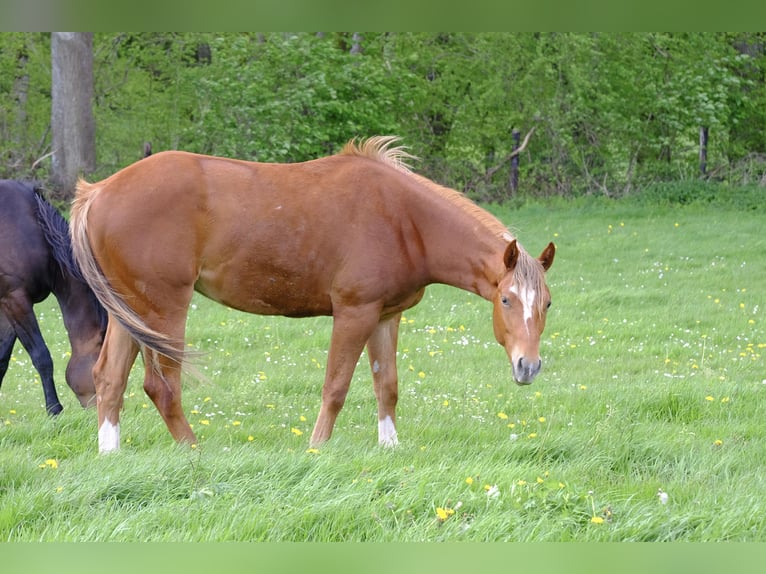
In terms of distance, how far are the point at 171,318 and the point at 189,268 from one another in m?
0.35

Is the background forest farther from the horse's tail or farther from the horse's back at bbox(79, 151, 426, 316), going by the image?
the horse's tail

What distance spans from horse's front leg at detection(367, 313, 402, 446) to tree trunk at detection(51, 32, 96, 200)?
12.6 metres

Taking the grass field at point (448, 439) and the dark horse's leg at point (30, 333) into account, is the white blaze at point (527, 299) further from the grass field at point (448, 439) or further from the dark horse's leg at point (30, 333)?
the dark horse's leg at point (30, 333)

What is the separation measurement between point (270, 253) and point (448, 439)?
1.70 meters

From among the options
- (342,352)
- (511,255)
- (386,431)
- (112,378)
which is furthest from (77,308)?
(511,255)

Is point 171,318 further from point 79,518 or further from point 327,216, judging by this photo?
point 79,518

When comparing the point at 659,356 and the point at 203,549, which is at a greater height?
the point at 203,549

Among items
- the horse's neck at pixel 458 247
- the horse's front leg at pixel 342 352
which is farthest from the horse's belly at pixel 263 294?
the horse's neck at pixel 458 247

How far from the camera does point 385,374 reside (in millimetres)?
6258

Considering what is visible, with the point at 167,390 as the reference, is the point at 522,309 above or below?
above

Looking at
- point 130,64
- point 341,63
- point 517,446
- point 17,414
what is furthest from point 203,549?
point 130,64

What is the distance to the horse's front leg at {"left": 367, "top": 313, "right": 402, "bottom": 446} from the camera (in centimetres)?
609

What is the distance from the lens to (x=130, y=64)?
23234mm

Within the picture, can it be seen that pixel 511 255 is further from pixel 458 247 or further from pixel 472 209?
pixel 472 209
